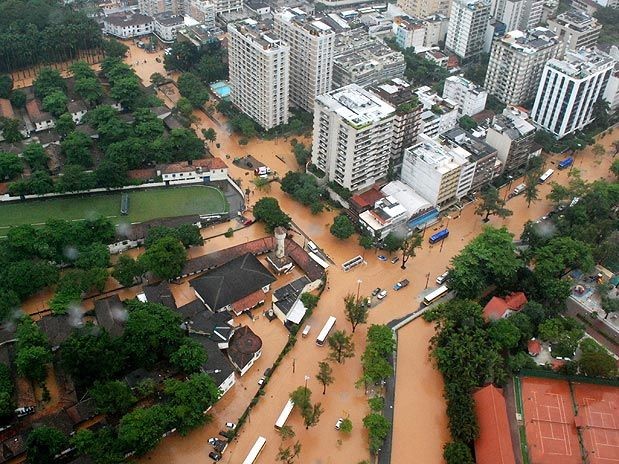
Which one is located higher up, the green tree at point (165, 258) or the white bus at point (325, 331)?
the green tree at point (165, 258)

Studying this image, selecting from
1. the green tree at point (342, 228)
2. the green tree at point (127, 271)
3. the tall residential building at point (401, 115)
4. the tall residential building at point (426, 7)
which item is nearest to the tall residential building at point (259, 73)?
the tall residential building at point (401, 115)

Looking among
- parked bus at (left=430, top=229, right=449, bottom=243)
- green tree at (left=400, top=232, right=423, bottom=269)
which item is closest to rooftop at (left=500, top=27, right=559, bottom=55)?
parked bus at (left=430, top=229, right=449, bottom=243)

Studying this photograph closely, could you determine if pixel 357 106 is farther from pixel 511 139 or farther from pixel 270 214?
pixel 511 139

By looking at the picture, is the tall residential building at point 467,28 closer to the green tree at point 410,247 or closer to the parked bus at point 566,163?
the parked bus at point 566,163

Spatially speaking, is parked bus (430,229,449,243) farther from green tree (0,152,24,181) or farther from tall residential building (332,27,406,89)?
green tree (0,152,24,181)

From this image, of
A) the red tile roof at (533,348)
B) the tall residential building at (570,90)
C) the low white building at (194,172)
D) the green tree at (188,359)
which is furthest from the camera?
the tall residential building at (570,90)

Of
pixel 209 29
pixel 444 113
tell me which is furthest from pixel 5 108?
pixel 444 113

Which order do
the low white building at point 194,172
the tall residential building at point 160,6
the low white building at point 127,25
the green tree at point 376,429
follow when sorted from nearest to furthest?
the green tree at point 376,429
the low white building at point 194,172
the low white building at point 127,25
the tall residential building at point 160,6
